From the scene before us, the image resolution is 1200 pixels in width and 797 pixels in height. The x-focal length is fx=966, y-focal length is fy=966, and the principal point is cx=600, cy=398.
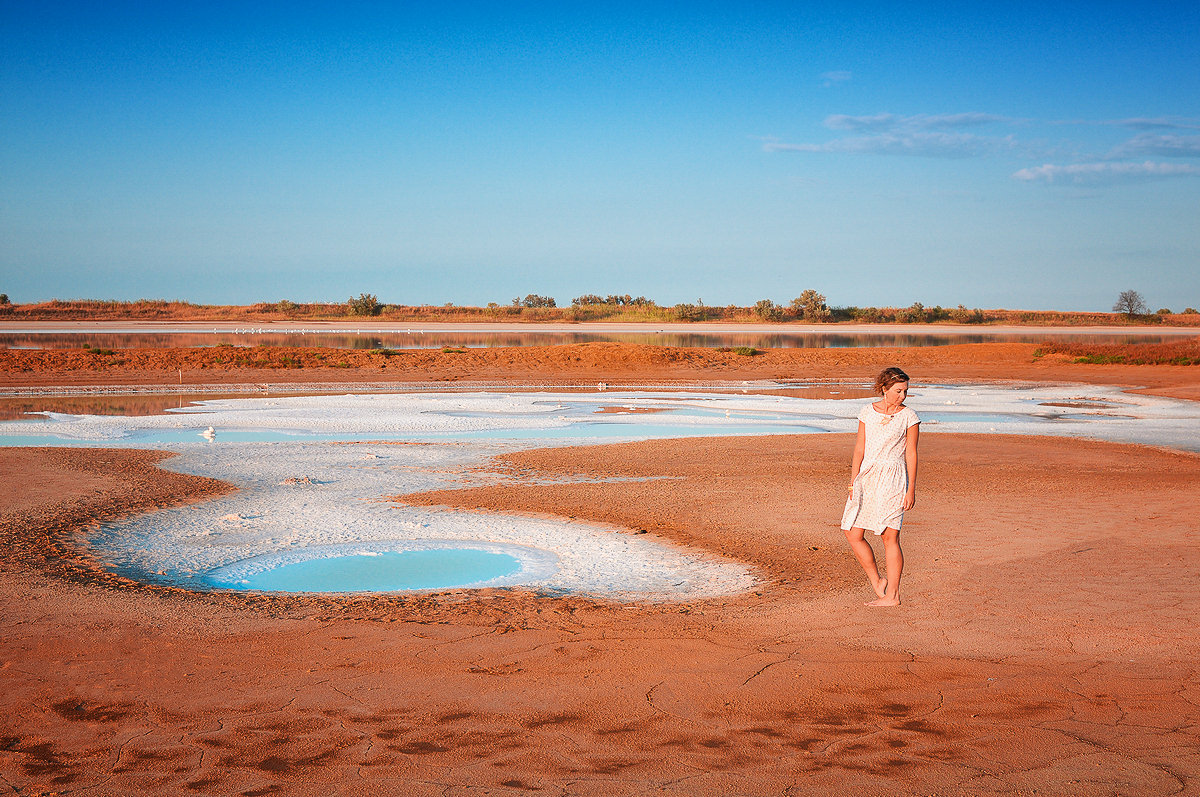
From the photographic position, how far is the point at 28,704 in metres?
5.31

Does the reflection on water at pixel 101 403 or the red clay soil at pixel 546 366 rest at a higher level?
the red clay soil at pixel 546 366

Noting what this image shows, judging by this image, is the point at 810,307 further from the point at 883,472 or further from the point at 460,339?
the point at 883,472

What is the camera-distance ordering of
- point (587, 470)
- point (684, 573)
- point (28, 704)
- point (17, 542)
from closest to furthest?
point (28, 704), point (684, 573), point (17, 542), point (587, 470)

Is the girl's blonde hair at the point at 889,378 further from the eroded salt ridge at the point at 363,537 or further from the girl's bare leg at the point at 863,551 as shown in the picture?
the eroded salt ridge at the point at 363,537

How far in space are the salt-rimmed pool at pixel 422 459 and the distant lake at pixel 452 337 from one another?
75.5 ft

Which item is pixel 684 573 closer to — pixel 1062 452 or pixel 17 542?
pixel 17 542

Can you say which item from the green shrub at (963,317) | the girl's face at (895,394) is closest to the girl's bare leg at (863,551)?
the girl's face at (895,394)

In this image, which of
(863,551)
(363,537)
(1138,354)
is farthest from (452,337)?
(863,551)

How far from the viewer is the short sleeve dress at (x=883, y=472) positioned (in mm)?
6898

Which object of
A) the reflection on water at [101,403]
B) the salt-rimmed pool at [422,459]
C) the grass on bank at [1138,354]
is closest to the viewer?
the salt-rimmed pool at [422,459]

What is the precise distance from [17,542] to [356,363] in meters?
28.6

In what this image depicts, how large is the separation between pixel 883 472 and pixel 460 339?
5013 cm

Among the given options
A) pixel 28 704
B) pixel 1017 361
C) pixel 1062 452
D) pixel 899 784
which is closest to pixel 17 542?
pixel 28 704

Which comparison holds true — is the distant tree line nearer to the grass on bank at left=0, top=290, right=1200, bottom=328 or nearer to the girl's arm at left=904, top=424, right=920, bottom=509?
the grass on bank at left=0, top=290, right=1200, bottom=328
